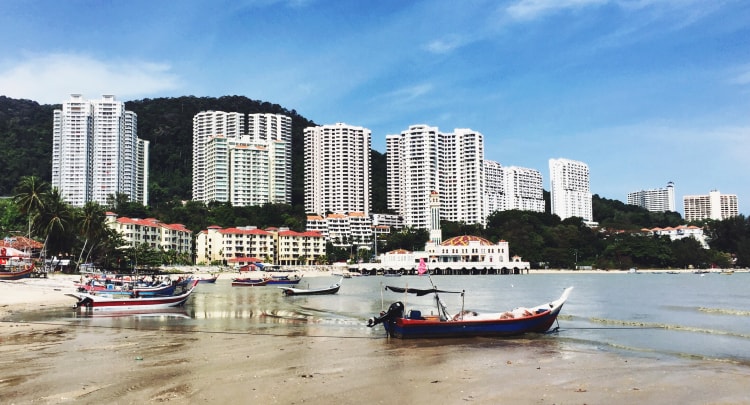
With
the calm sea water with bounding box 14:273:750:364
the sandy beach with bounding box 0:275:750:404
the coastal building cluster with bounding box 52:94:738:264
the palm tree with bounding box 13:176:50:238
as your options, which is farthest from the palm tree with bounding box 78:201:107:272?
the coastal building cluster with bounding box 52:94:738:264

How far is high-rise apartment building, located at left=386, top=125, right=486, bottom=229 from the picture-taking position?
591 feet

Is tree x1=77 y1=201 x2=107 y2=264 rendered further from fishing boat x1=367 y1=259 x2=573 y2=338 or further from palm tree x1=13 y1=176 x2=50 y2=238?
fishing boat x1=367 y1=259 x2=573 y2=338

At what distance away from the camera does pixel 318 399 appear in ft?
38.5

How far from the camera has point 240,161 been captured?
16562cm

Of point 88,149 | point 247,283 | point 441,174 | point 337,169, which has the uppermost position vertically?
point 88,149

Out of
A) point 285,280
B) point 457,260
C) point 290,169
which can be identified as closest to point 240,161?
→ point 290,169

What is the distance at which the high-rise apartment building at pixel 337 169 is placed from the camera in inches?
6860

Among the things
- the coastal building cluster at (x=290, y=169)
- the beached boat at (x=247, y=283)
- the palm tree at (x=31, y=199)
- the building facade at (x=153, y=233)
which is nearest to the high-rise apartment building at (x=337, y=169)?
the coastal building cluster at (x=290, y=169)

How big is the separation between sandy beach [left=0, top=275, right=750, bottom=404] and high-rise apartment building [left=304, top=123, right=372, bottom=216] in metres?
153

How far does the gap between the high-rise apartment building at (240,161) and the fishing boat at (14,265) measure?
106602 mm

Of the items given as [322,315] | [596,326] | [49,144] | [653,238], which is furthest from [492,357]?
[49,144]

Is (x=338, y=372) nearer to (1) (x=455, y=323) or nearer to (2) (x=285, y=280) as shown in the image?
(1) (x=455, y=323)

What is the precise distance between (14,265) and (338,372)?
172ft

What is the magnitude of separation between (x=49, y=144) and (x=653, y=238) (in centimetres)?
17572
